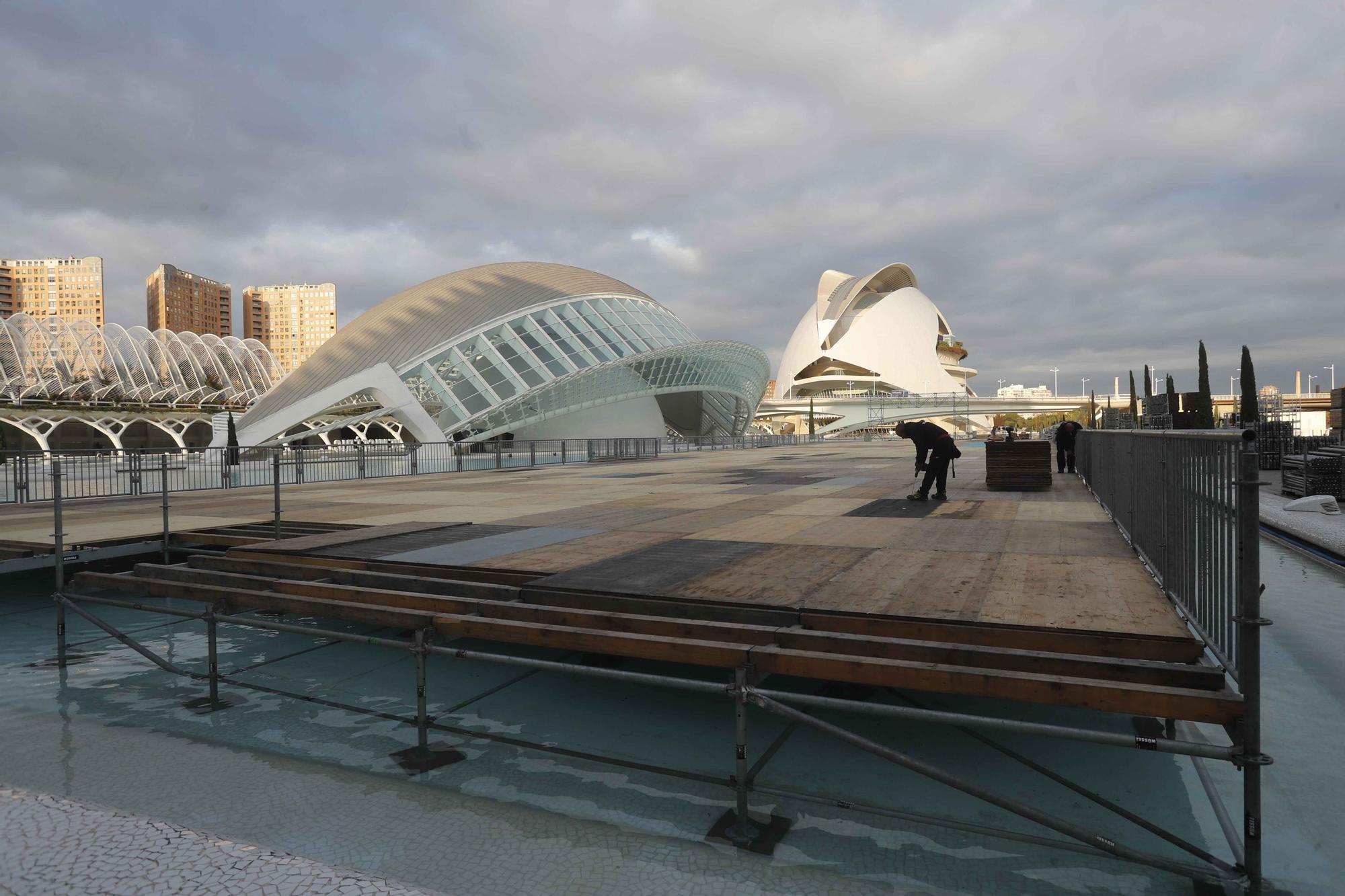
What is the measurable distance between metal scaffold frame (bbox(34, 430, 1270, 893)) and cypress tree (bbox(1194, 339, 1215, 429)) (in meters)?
42.3

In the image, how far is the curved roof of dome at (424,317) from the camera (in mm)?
44438

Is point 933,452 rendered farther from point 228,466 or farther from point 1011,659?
point 228,466

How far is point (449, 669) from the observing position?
264 inches

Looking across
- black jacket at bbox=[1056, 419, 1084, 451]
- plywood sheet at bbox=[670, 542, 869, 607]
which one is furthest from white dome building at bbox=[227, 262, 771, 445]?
plywood sheet at bbox=[670, 542, 869, 607]

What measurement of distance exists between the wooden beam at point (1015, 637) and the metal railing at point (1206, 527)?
22 centimetres

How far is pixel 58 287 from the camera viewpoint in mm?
138375

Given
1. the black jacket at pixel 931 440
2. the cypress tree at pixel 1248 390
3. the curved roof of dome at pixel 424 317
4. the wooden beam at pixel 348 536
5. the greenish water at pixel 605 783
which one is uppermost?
the curved roof of dome at pixel 424 317

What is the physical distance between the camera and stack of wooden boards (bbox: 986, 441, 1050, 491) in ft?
48.4

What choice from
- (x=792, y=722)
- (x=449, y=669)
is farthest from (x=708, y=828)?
(x=449, y=669)

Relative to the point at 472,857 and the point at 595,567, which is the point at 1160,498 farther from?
the point at 472,857

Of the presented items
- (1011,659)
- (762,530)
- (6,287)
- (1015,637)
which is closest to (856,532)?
(762,530)

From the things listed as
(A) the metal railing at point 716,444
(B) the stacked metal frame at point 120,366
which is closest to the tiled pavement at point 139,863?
(A) the metal railing at point 716,444

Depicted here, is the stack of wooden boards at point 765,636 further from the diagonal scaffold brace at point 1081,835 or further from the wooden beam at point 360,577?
the diagonal scaffold brace at point 1081,835

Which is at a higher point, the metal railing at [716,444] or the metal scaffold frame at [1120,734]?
the metal railing at [716,444]
